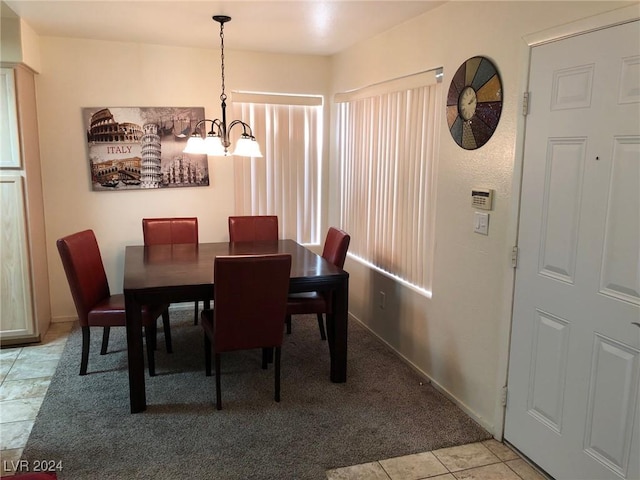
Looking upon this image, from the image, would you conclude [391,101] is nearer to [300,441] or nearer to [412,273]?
[412,273]

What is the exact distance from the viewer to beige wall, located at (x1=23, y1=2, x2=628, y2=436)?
8.16 ft

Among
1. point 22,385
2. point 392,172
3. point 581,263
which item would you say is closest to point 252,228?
point 392,172

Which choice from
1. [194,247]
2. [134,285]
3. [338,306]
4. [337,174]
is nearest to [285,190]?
[337,174]

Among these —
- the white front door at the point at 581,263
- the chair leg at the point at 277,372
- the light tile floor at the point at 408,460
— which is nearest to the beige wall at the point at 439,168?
the white front door at the point at 581,263

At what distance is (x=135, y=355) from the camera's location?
9.11 feet

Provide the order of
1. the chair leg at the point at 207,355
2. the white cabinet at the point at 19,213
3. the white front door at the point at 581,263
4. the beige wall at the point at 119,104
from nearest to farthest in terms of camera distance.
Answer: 1. the white front door at the point at 581,263
2. the chair leg at the point at 207,355
3. the white cabinet at the point at 19,213
4. the beige wall at the point at 119,104

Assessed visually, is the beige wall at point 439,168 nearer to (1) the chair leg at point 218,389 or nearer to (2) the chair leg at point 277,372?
(2) the chair leg at point 277,372

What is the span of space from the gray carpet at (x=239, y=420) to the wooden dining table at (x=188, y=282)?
224 millimetres

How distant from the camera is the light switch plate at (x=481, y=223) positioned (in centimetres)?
261

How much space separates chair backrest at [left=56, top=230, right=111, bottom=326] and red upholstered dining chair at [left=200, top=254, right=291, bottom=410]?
94 centimetres

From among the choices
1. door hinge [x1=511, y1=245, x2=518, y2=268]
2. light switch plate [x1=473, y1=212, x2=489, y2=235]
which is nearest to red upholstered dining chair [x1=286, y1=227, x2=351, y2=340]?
light switch plate [x1=473, y1=212, x2=489, y2=235]

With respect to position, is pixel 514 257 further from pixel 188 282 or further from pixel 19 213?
pixel 19 213

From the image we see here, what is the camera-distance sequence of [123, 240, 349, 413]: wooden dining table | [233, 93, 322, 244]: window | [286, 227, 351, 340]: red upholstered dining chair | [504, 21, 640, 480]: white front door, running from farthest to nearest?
[233, 93, 322, 244]: window < [286, 227, 351, 340]: red upholstered dining chair < [123, 240, 349, 413]: wooden dining table < [504, 21, 640, 480]: white front door

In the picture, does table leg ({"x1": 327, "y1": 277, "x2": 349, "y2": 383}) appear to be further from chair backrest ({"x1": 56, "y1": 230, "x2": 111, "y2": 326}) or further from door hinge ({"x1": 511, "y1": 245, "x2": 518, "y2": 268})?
chair backrest ({"x1": 56, "y1": 230, "x2": 111, "y2": 326})
